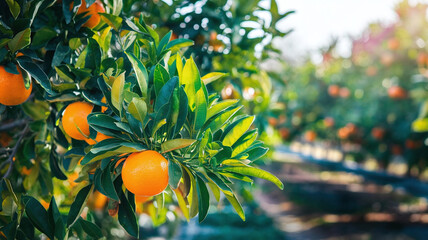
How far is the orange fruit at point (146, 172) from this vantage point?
2.20ft

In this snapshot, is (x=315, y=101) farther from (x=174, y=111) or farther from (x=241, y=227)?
(x=174, y=111)

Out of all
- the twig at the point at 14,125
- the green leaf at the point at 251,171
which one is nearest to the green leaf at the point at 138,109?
the green leaf at the point at 251,171

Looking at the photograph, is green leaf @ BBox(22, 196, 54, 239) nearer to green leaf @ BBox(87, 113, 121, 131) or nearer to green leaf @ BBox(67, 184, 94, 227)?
green leaf @ BBox(67, 184, 94, 227)

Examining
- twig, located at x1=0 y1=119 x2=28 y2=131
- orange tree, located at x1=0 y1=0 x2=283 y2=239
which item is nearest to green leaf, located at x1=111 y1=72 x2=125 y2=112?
orange tree, located at x1=0 y1=0 x2=283 y2=239

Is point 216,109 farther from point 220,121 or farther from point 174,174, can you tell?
point 174,174

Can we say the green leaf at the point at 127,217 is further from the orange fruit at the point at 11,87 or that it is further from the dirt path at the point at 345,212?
the dirt path at the point at 345,212

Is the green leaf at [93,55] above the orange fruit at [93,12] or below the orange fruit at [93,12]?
below

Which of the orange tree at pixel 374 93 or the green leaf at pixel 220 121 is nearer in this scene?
the green leaf at pixel 220 121

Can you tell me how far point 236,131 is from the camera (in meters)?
0.77

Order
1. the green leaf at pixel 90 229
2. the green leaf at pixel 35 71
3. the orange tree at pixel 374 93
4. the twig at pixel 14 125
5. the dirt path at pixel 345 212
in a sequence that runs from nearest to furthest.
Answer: the green leaf at pixel 35 71 < the green leaf at pixel 90 229 < the twig at pixel 14 125 < the orange tree at pixel 374 93 < the dirt path at pixel 345 212

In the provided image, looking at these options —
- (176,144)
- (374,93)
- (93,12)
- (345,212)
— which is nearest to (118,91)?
(176,144)

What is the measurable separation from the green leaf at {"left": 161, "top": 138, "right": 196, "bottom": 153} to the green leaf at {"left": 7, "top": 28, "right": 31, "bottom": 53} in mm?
380

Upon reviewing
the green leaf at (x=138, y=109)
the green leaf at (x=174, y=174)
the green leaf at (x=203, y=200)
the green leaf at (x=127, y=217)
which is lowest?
the green leaf at (x=127, y=217)

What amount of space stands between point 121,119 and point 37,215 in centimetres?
36
